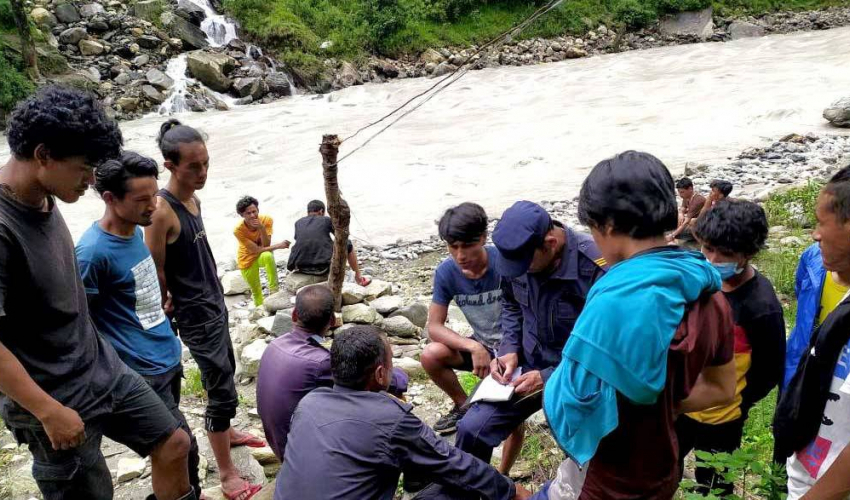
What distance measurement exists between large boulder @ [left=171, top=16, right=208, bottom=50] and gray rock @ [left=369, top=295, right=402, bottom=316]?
21.7 meters

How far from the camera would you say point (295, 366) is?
2.91m

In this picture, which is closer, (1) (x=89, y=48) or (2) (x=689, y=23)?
(1) (x=89, y=48)

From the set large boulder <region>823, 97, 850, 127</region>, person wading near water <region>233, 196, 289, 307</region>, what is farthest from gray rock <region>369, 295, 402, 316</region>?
large boulder <region>823, 97, 850, 127</region>

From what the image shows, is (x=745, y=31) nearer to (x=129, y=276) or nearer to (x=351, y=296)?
(x=351, y=296)

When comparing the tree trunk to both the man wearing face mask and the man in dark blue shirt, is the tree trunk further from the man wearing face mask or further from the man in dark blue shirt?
the man wearing face mask

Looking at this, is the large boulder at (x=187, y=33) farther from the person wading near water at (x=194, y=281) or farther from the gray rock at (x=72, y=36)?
the person wading near water at (x=194, y=281)

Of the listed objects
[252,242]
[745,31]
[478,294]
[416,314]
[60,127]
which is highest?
[60,127]

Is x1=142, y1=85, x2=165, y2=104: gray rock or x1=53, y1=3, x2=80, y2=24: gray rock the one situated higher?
x1=53, y1=3, x2=80, y2=24: gray rock

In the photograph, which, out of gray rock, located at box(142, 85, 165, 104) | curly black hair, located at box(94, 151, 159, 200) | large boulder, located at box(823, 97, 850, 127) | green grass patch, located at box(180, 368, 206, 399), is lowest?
large boulder, located at box(823, 97, 850, 127)

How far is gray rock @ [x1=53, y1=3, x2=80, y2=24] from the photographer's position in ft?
76.7

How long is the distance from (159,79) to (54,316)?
21315mm

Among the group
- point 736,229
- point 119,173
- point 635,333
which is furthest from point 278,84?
point 635,333

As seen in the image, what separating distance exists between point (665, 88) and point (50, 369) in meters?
20.4

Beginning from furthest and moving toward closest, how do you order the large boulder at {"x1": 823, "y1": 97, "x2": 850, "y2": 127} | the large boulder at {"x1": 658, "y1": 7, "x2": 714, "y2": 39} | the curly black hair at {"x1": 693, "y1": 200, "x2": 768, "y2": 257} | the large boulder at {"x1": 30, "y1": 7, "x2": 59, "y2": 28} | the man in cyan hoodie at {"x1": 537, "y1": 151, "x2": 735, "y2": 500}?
the large boulder at {"x1": 658, "y1": 7, "x2": 714, "y2": 39}, the large boulder at {"x1": 30, "y1": 7, "x2": 59, "y2": 28}, the large boulder at {"x1": 823, "y1": 97, "x2": 850, "y2": 127}, the curly black hair at {"x1": 693, "y1": 200, "x2": 768, "y2": 257}, the man in cyan hoodie at {"x1": 537, "y1": 151, "x2": 735, "y2": 500}
